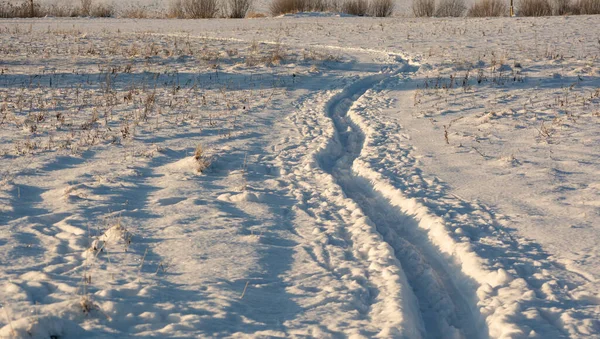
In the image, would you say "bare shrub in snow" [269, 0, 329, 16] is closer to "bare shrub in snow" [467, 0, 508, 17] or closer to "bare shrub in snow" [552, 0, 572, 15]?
"bare shrub in snow" [467, 0, 508, 17]

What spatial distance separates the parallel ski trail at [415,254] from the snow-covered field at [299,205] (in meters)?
0.02

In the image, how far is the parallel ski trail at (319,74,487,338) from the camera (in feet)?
14.3

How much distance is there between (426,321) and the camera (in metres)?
4.39

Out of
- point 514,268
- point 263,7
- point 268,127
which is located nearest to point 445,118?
point 268,127

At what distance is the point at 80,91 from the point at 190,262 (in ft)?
28.1

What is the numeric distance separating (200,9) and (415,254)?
36.5 m

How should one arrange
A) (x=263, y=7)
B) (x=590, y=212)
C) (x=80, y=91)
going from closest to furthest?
1. (x=590, y=212)
2. (x=80, y=91)
3. (x=263, y=7)

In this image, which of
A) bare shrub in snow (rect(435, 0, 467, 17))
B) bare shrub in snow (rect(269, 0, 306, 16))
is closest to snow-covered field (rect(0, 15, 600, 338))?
bare shrub in snow (rect(269, 0, 306, 16))

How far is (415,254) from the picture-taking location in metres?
5.41

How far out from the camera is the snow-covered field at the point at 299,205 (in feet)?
13.8

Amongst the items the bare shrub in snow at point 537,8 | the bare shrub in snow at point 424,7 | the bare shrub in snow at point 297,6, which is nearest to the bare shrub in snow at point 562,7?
the bare shrub in snow at point 537,8

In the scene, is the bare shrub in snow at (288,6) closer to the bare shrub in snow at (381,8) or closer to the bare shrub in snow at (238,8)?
the bare shrub in snow at (238,8)

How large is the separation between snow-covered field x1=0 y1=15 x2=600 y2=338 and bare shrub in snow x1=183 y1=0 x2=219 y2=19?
25.9 meters

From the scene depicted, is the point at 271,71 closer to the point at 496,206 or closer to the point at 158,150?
the point at 158,150
